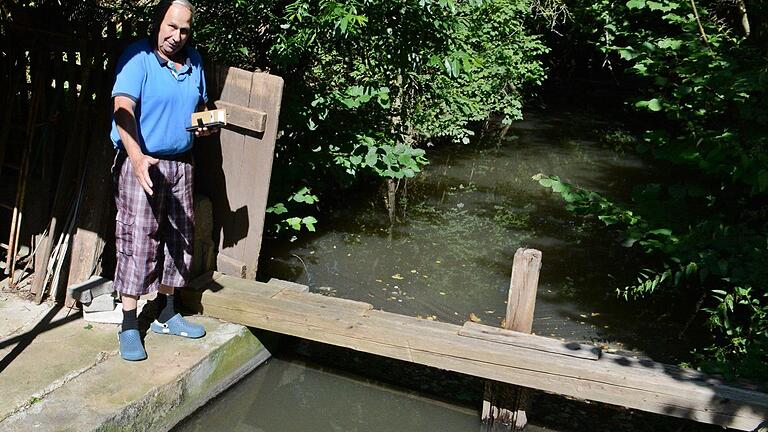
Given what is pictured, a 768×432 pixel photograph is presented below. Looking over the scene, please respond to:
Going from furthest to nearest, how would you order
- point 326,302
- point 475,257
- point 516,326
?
point 475,257, point 326,302, point 516,326

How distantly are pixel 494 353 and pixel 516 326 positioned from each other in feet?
0.94

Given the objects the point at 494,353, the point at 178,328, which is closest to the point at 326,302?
the point at 178,328

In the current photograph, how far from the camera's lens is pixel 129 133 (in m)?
3.85

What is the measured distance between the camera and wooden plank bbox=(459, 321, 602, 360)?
14.0 ft

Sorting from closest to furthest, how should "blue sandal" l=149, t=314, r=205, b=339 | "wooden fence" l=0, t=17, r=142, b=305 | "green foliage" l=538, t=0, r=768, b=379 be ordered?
"blue sandal" l=149, t=314, r=205, b=339
"wooden fence" l=0, t=17, r=142, b=305
"green foliage" l=538, t=0, r=768, b=379

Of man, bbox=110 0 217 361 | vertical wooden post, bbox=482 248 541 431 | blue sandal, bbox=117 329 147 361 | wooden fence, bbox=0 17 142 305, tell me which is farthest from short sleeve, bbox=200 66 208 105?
vertical wooden post, bbox=482 248 541 431

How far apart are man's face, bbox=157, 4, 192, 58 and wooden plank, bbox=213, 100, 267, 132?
2.59 ft

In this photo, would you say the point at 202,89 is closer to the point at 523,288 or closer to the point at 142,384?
the point at 142,384

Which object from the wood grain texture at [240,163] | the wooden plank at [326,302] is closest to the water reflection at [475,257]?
the wooden plank at [326,302]

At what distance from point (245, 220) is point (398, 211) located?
448 centimetres

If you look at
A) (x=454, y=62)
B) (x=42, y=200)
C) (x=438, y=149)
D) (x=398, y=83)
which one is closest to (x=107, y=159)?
(x=42, y=200)

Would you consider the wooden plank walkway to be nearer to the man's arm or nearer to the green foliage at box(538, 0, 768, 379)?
the green foliage at box(538, 0, 768, 379)

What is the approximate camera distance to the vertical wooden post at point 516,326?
4.36 metres

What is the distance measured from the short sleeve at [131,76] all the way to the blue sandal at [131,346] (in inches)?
52.8
